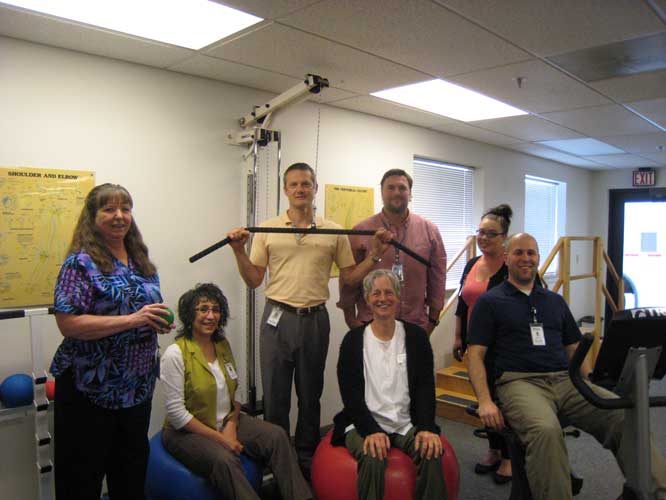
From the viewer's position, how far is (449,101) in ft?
12.0

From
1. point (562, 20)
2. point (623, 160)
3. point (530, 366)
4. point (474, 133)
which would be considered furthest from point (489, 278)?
point (623, 160)

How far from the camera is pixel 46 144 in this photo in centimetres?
243

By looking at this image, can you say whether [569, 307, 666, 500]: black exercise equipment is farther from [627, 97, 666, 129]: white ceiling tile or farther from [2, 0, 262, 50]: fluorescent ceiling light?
[627, 97, 666, 129]: white ceiling tile

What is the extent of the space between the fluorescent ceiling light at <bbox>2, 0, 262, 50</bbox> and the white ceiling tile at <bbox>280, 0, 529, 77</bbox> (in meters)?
0.27

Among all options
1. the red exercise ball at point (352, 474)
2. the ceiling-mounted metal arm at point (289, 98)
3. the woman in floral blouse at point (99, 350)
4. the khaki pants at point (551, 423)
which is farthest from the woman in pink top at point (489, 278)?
the woman in floral blouse at point (99, 350)

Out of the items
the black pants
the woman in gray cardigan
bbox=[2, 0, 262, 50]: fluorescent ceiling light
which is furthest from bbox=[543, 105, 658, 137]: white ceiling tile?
the black pants

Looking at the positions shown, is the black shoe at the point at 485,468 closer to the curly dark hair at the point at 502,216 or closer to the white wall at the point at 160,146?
the white wall at the point at 160,146

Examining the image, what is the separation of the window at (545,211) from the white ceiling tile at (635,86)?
2.62 m

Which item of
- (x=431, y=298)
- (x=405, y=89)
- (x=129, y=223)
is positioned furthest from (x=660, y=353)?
(x=405, y=89)

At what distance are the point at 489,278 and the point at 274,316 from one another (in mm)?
1264

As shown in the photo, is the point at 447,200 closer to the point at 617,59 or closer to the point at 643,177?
the point at 617,59

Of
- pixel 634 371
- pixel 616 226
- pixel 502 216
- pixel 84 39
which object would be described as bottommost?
pixel 634 371

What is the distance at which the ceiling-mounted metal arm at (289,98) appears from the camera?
8.30 ft

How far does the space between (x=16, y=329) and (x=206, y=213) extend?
1123 mm
